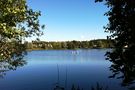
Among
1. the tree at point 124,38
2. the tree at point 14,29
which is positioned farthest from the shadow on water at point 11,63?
the tree at point 124,38

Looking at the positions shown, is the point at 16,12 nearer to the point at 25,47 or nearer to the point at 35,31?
the point at 35,31

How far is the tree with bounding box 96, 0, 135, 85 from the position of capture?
54.6ft

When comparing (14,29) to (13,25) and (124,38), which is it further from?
(124,38)

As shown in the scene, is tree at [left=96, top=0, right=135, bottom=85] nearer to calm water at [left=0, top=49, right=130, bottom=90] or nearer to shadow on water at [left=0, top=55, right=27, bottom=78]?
calm water at [left=0, top=49, right=130, bottom=90]

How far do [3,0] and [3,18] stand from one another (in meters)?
1.33

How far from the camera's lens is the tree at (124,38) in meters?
16.6

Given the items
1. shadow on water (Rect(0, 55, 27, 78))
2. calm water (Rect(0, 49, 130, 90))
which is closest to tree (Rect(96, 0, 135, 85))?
calm water (Rect(0, 49, 130, 90))

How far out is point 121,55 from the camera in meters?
17.2

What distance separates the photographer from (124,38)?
17188 mm

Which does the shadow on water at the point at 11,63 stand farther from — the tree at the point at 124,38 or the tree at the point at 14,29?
the tree at the point at 124,38

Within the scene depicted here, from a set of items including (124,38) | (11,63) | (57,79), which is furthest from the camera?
(57,79)

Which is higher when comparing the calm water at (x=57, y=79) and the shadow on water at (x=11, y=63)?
the shadow on water at (x=11, y=63)

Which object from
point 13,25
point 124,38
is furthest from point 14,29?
point 124,38

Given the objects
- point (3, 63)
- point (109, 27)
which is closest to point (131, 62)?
point (109, 27)
